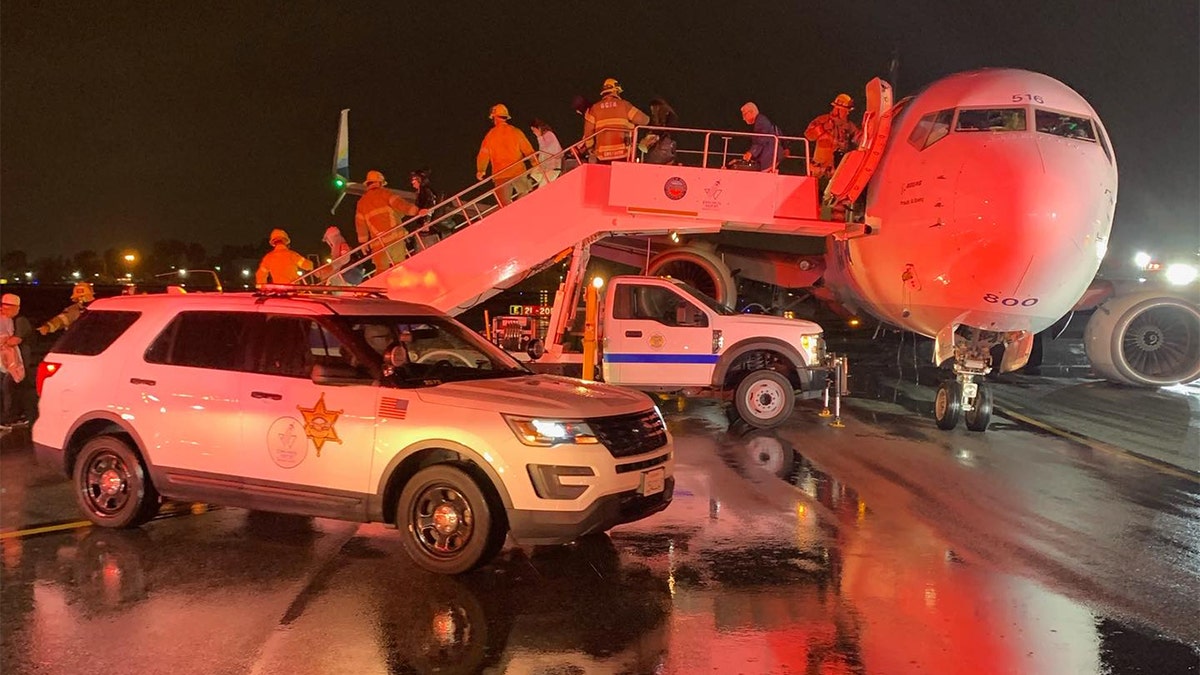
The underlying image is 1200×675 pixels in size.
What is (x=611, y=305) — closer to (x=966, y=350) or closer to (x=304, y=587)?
(x=966, y=350)

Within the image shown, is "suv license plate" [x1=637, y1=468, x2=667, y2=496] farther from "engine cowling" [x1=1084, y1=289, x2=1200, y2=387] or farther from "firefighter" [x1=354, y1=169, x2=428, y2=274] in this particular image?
"engine cowling" [x1=1084, y1=289, x2=1200, y2=387]

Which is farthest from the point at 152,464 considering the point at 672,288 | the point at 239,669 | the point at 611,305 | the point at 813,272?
the point at 813,272

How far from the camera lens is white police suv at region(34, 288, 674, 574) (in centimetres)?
518

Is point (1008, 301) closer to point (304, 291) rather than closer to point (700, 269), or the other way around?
point (700, 269)

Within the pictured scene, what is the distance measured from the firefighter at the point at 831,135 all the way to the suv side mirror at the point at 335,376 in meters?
8.67

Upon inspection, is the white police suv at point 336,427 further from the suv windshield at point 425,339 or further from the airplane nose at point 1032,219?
the airplane nose at point 1032,219

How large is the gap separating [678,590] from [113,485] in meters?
4.64

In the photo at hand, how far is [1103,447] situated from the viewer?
10.6m

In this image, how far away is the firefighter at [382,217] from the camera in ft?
40.5

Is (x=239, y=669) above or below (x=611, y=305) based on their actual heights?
below

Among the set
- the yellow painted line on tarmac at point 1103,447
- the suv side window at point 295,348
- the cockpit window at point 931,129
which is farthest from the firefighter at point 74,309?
the yellow painted line on tarmac at point 1103,447

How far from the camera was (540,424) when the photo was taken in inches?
204

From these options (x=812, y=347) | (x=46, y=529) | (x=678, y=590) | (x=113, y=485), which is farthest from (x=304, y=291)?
(x=812, y=347)

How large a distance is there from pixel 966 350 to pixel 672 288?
13.9 feet
